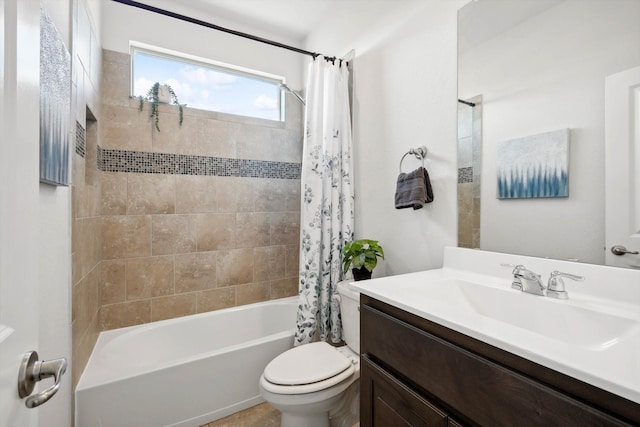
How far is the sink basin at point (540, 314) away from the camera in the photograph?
0.78m

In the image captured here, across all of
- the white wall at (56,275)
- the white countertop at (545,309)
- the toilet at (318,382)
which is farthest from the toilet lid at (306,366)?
the white wall at (56,275)

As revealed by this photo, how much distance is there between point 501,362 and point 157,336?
2.20 m

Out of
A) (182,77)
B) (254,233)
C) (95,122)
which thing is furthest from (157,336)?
(182,77)

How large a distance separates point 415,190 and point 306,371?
1036 millimetres

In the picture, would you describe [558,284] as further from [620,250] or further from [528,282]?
[620,250]

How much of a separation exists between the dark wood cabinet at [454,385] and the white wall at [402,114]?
69 cm

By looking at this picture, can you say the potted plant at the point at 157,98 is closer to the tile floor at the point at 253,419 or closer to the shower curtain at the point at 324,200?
the shower curtain at the point at 324,200

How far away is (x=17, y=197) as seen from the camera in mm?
456

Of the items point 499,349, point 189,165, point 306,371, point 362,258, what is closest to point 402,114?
point 362,258

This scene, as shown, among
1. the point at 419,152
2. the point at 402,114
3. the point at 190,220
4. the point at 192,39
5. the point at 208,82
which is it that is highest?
the point at 192,39

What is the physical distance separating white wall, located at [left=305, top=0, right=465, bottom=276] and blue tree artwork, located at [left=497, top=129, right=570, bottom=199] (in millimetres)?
233

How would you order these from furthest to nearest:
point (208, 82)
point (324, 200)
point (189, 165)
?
point (208, 82) < point (189, 165) < point (324, 200)

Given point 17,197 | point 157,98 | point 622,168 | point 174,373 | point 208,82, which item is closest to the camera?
point 17,197

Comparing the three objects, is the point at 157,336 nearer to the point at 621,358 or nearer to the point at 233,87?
the point at 233,87
